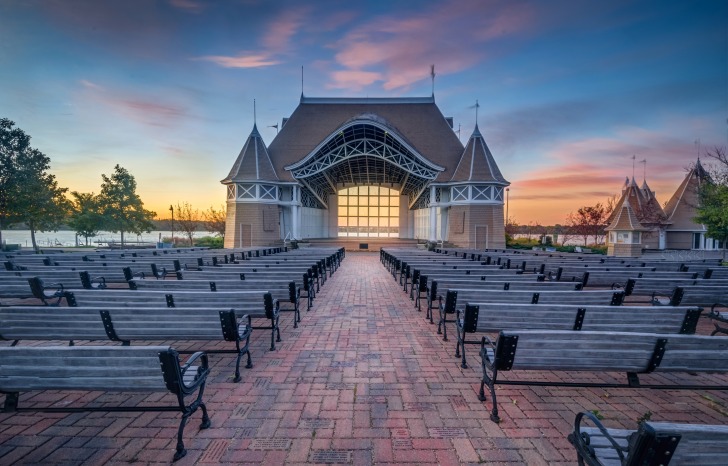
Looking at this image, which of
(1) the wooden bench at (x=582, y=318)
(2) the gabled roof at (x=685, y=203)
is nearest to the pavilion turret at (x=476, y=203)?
(1) the wooden bench at (x=582, y=318)

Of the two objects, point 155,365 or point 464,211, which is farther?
point 464,211

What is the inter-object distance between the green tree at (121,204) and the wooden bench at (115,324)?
110 ft

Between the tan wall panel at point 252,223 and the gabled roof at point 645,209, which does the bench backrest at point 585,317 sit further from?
the gabled roof at point 645,209

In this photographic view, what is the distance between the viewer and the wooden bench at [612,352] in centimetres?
269

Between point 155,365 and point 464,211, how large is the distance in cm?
2435

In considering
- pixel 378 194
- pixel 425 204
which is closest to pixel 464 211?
pixel 425 204

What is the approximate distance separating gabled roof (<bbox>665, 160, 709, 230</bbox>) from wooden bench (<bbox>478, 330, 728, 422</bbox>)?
4130cm

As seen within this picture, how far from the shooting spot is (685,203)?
31422 mm

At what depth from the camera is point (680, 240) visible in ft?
107

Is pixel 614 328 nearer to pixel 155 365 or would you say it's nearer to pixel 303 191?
pixel 155 365

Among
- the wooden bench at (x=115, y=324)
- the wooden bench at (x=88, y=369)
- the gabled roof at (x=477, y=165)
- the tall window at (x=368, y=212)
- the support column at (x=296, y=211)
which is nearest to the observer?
the wooden bench at (x=88, y=369)

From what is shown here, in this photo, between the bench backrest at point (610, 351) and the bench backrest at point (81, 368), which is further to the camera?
the bench backrest at point (610, 351)

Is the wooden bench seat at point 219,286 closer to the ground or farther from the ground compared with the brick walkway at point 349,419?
farther from the ground

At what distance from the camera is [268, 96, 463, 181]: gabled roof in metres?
30.0
